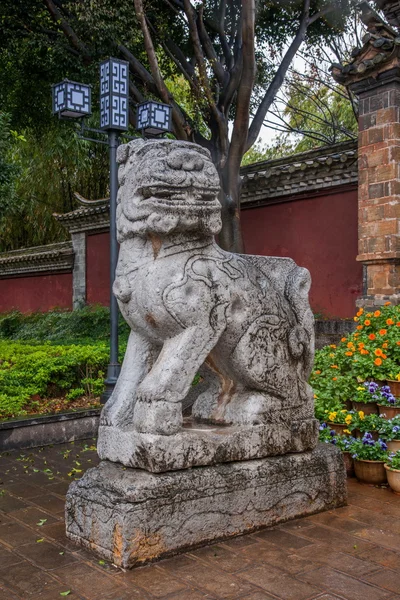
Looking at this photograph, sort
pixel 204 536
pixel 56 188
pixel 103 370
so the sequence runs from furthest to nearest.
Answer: pixel 56 188 → pixel 103 370 → pixel 204 536

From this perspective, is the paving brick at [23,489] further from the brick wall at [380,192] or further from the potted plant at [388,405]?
the brick wall at [380,192]

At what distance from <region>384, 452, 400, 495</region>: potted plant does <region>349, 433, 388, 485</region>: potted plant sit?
12cm

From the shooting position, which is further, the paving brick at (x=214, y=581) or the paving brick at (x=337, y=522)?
the paving brick at (x=337, y=522)

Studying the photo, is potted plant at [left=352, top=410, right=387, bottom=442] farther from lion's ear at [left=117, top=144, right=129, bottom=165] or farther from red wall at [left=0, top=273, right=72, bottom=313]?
red wall at [left=0, top=273, right=72, bottom=313]

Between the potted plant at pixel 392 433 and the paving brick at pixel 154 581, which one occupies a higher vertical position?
the potted plant at pixel 392 433

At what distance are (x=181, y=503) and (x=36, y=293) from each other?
13786 mm

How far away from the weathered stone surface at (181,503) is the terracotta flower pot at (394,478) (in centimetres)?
62

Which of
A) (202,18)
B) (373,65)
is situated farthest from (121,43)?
(373,65)

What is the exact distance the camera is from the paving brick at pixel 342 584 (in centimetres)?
259

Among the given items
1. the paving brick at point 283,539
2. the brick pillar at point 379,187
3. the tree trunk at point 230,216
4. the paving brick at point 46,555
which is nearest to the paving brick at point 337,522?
the paving brick at point 283,539

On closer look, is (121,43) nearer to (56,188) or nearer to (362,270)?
(362,270)

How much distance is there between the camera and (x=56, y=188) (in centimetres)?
1800

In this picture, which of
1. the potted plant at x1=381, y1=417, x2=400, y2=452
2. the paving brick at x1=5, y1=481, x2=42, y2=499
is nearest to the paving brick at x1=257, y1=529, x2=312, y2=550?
the potted plant at x1=381, y1=417, x2=400, y2=452

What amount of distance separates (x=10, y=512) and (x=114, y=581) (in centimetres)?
120
